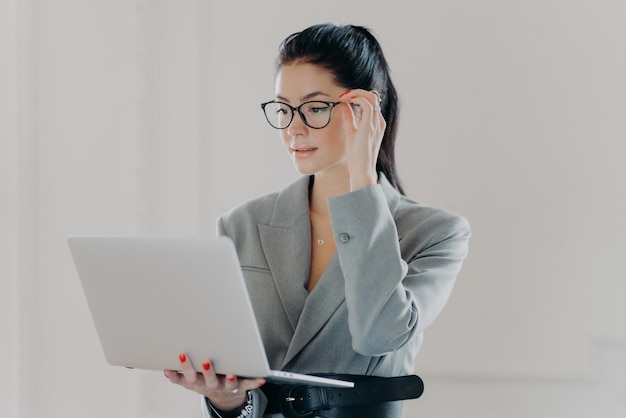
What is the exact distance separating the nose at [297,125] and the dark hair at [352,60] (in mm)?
116

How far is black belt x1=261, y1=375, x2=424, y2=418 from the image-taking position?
5.48ft

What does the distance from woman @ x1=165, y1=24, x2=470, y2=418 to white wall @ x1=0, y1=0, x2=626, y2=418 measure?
0.55 metres

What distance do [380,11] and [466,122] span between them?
0.40 m

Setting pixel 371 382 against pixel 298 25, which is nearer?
pixel 371 382

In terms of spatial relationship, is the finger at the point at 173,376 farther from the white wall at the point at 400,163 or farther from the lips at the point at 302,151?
the white wall at the point at 400,163

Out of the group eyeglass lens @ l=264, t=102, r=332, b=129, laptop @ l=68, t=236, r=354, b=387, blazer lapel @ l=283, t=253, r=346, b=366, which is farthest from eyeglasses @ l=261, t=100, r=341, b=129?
laptop @ l=68, t=236, r=354, b=387

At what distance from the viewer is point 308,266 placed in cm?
180

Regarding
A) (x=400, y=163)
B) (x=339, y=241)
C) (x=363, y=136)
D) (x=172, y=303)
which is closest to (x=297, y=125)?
(x=363, y=136)

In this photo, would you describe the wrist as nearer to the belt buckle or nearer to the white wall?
the belt buckle

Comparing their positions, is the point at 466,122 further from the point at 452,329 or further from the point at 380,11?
the point at 452,329

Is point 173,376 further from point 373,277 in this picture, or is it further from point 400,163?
point 400,163

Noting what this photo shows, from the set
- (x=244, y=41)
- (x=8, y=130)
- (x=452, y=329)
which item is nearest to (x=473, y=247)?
(x=452, y=329)

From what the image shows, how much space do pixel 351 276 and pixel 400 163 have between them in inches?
35.1

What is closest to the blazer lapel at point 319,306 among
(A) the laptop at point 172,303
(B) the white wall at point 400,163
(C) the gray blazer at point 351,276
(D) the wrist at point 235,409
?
(C) the gray blazer at point 351,276
